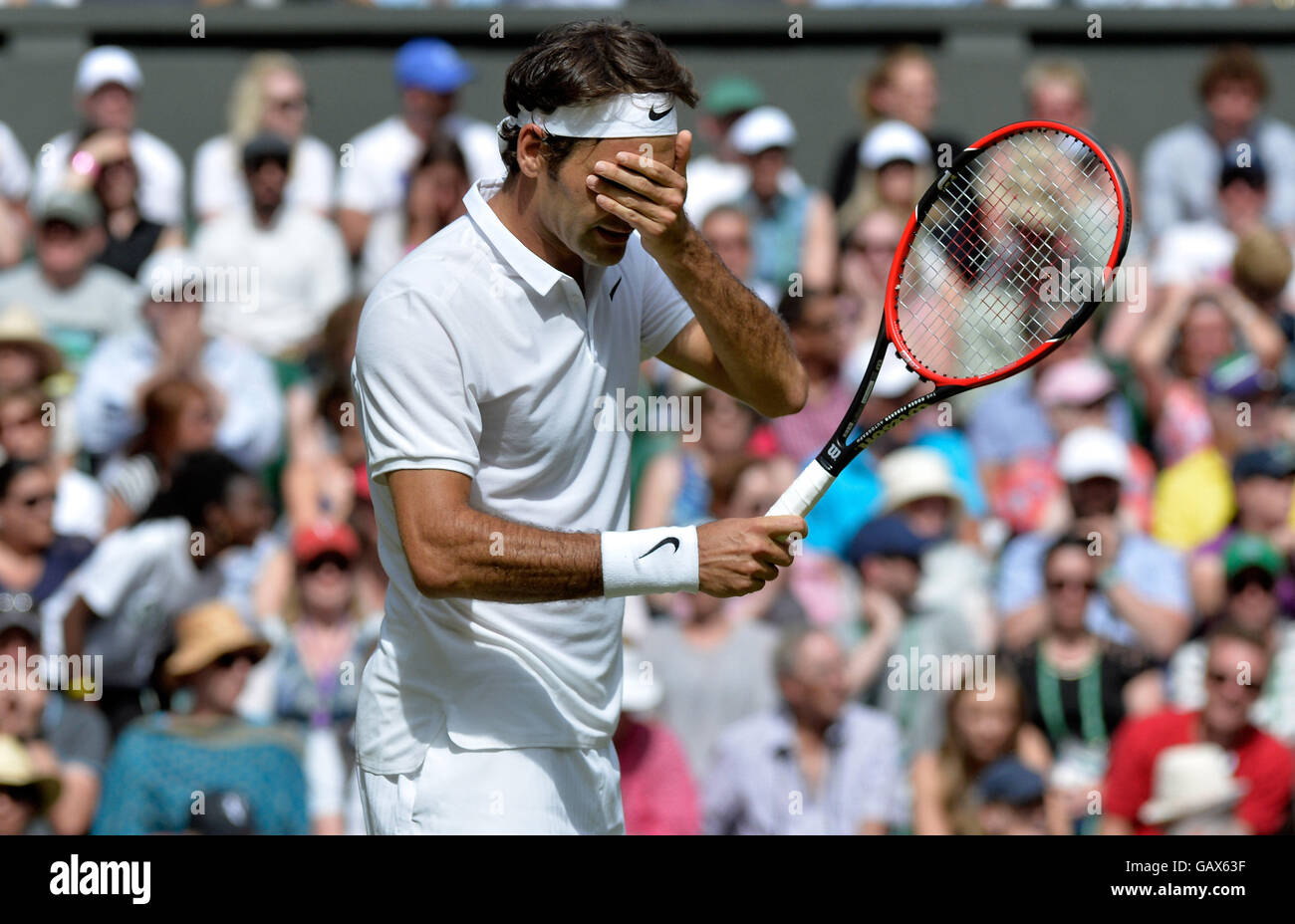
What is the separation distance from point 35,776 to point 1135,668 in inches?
125

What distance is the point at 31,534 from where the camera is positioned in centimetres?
594

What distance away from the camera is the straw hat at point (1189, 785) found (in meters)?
5.25

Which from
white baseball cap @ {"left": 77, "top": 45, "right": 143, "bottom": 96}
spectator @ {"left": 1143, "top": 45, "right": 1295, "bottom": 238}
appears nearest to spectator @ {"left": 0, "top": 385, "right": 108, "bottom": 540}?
white baseball cap @ {"left": 77, "top": 45, "right": 143, "bottom": 96}

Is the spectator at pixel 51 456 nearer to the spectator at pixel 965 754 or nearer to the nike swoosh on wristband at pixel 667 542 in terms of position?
the spectator at pixel 965 754

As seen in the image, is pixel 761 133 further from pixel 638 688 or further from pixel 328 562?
pixel 638 688

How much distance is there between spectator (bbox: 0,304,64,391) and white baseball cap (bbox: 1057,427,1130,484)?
341 cm

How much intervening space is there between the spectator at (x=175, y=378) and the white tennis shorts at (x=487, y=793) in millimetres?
3275

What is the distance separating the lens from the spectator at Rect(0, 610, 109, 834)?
5.29m

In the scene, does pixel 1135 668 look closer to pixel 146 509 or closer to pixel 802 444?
pixel 802 444

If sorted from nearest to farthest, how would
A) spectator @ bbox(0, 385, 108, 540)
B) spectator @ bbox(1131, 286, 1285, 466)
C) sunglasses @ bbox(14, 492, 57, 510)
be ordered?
1. sunglasses @ bbox(14, 492, 57, 510)
2. spectator @ bbox(0, 385, 108, 540)
3. spectator @ bbox(1131, 286, 1285, 466)

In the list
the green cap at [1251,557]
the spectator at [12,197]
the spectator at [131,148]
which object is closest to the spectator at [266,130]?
the spectator at [131,148]

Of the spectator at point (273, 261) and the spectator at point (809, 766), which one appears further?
the spectator at point (273, 261)

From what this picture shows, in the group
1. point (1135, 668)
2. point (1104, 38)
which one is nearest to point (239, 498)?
point (1135, 668)

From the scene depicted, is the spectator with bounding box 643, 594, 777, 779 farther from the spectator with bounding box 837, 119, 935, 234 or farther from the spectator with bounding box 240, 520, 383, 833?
the spectator with bounding box 837, 119, 935, 234
